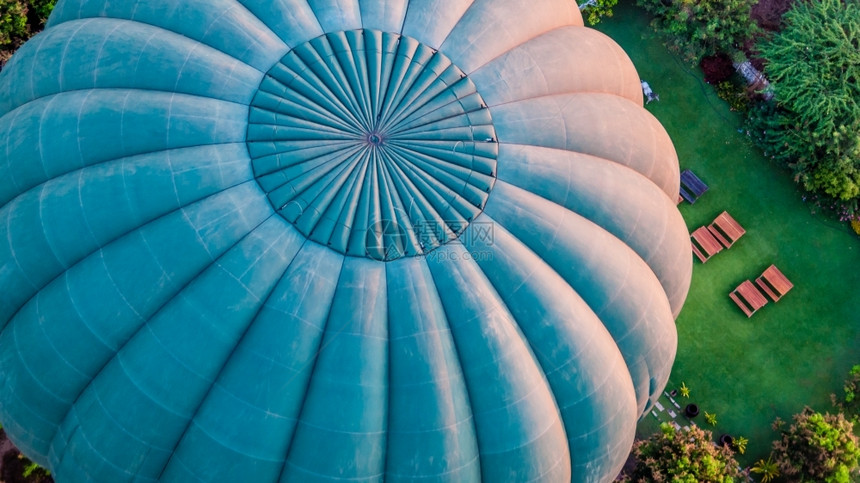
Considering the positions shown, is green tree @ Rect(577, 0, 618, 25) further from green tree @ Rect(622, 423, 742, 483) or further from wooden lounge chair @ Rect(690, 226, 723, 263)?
green tree @ Rect(622, 423, 742, 483)

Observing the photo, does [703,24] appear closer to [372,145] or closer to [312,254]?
[372,145]

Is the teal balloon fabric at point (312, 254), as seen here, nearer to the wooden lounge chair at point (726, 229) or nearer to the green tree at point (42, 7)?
the green tree at point (42, 7)

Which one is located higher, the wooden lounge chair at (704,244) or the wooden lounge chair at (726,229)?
the wooden lounge chair at (726,229)

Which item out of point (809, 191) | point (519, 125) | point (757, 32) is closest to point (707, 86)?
point (757, 32)

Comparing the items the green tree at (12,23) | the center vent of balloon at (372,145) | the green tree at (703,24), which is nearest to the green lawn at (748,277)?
the green tree at (703,24)

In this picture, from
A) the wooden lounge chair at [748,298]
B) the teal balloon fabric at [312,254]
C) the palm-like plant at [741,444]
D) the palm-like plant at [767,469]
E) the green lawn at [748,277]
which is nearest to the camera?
the teal balloon fabric at [312,254]

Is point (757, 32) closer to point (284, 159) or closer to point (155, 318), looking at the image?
point (284, 159)

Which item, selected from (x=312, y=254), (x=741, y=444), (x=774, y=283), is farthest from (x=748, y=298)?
(x=312, y=254)

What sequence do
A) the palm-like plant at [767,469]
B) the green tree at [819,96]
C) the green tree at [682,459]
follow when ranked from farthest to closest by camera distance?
the green tree at [819,96]
the palm-like plant at [767,469]
the green tree at [682,459]
